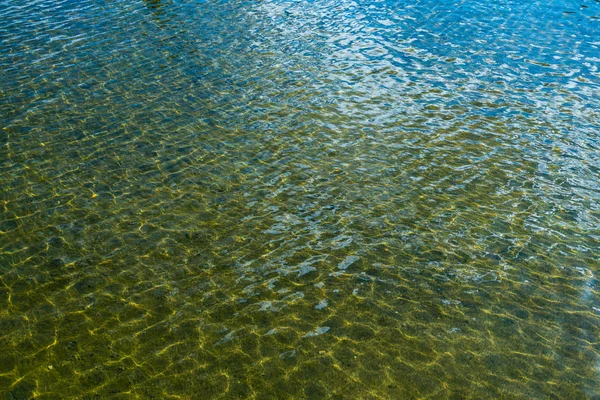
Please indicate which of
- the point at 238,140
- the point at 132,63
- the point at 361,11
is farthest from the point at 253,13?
the point at 238,140

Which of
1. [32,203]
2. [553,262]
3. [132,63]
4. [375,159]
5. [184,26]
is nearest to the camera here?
[553,262]

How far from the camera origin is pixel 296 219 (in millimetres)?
10539

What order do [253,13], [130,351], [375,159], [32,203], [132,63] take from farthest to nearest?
[253,13] → [132,63] → [375,159] → [32,203] → [130,351]

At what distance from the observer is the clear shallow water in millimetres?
7703

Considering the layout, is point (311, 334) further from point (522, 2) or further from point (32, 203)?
point (522, 2)


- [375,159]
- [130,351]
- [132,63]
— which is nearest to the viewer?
[130,351]

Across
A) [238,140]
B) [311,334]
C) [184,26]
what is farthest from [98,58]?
[311,334]

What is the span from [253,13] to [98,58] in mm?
7237

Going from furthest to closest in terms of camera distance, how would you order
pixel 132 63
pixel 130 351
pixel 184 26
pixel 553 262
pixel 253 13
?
pixel 253 13 → pixel 184 26 → pixel 132 63 → pixel 553 262 → pixel 130 351

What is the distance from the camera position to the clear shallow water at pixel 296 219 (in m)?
7.70

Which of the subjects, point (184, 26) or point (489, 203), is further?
point (184, 26)

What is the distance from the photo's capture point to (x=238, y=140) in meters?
13.1

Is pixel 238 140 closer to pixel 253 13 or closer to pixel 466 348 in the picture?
pixel 466 348

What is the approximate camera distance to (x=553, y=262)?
9.63m
